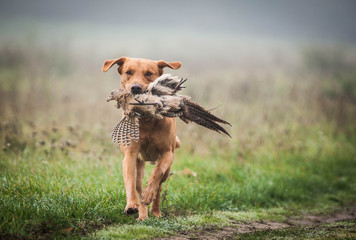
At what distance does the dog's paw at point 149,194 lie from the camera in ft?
12.5

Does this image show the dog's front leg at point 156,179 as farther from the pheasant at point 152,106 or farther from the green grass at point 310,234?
the green grass at point 310,234

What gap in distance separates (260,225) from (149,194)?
1833mm

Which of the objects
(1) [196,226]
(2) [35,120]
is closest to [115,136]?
(1) [196,226]

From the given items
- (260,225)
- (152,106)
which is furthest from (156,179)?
(260,225)

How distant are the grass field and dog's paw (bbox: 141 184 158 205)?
0.34m

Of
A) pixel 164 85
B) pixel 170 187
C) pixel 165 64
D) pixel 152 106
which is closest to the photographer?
pixel 152 106

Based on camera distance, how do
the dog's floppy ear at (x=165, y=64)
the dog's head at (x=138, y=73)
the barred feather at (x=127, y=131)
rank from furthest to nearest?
the dog's floppy ear at (x=165, y=64), the dog's head at (x=138, y=73), the barred feather at (x=127, y=131)

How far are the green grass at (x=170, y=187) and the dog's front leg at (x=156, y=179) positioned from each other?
36 cm

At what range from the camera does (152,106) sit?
3.81 meters

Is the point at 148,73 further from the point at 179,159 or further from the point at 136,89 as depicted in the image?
the point at 179,159

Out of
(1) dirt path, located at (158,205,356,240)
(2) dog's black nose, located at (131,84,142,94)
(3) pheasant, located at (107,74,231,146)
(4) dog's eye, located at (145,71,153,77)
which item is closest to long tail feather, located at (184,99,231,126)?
(3) pheasant, located at (107,74,231,146)

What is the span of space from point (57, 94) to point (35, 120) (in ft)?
9.85

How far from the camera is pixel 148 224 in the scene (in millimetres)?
4078

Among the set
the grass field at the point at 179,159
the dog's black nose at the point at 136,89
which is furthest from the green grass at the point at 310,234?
the dog's black nose at the point at 136,89
